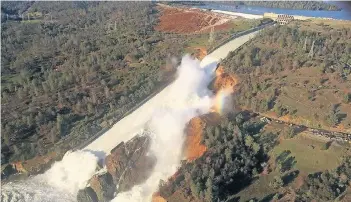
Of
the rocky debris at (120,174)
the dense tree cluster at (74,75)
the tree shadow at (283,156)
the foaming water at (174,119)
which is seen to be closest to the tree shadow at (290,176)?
the tree shadow at (283,156)

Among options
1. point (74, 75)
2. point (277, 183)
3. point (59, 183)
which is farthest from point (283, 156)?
point (74, 75)

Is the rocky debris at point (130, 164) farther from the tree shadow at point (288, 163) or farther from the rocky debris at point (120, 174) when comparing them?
the tree shadow at point (288, 163)

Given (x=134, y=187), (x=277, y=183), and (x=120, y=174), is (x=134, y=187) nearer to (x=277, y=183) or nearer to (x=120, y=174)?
(x=120, y=174)

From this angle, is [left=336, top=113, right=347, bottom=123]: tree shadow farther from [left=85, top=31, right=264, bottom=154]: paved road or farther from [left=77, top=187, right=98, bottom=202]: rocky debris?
[left=77, top=187, right=98, bottom=202]: rocky debris

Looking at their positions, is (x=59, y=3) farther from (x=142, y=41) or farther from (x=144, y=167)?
(x=144, y=167)

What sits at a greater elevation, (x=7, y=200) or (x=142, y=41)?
(x=142, y=41)

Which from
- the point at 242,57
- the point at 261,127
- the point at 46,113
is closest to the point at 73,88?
the point at 46,113
